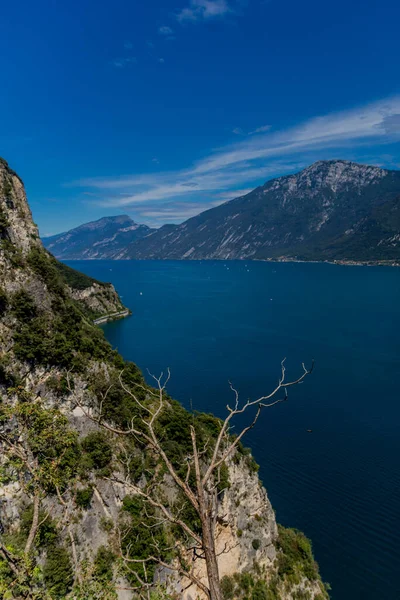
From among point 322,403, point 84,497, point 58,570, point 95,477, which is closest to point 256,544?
point 95,477

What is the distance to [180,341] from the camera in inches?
4353

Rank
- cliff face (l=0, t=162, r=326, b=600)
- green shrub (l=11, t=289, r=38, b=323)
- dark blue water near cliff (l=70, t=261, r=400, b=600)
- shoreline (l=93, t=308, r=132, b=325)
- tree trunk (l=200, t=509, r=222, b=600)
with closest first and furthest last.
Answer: tree trunk (l=200, t=509, r=222, b=600), cliff face (l=0, t=162, r=326, b=600), green shrub (l=11, t=289, r=38, b=323), dark blue water near cliff (l=70, t=261, r=400, b=600), shoreline (l=93, t=308, r=132, b=325)

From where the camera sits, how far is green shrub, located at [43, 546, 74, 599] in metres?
22.3

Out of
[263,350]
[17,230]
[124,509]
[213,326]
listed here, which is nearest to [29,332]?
[17,230]

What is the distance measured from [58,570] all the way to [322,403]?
5497cm

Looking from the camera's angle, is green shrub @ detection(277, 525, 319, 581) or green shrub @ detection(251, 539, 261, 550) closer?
green shrub @ detection(251, 539, 261, 550)

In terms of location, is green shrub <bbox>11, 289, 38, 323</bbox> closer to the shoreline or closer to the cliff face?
the cliff face

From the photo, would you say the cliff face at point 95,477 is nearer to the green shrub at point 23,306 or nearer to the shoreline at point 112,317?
the green shrub at point 23,306

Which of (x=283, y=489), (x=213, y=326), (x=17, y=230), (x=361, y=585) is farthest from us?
(x=213, y=326)

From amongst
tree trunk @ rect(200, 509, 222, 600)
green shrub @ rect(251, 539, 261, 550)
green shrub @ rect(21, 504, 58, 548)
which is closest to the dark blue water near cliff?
tree trunk @ rect(200, 509, 222, 600)

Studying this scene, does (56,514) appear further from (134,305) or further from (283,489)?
(134,305)

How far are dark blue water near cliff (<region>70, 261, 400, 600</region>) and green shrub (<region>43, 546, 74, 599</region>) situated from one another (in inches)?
803

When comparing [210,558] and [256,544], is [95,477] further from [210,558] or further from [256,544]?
[210,558]

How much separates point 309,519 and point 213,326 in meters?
91.0
